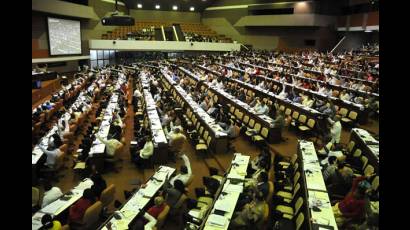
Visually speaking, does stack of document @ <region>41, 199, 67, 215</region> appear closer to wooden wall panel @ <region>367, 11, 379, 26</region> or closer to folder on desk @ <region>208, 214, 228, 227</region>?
folder on desk @ <region>208, 214, 228, 227</region>

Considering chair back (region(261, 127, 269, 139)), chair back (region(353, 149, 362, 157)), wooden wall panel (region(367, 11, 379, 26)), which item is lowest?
chair back (region(353, 149, 362, 157))

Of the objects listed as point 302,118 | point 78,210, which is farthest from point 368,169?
point 78,210

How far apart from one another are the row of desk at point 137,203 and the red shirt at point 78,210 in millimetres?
691

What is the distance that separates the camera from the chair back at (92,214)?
21.2ft

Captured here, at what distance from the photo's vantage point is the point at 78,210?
262 inches

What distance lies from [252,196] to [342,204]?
6.06 feet

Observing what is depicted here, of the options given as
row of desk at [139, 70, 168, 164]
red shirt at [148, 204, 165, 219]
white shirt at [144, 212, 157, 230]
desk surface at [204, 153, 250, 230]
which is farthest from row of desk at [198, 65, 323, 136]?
white shirt at [144, 212, 157, 230]

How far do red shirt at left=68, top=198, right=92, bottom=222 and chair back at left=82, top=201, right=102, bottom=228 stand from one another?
18 centimetres

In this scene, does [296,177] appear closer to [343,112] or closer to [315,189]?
[315,189]

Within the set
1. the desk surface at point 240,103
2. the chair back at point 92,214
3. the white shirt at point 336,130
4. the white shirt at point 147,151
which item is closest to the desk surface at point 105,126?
the white shirt at point 147,151

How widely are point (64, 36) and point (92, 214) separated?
26.0 m

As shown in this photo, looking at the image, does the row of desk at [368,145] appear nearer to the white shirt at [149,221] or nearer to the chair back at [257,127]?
the chair back at [257,127]

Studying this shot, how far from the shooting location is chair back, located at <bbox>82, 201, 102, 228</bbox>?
6469 mm

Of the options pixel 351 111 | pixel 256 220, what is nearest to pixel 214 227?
pixel 256 220
